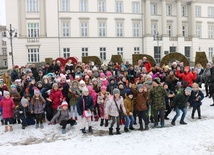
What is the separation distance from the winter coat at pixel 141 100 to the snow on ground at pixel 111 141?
2.90ft

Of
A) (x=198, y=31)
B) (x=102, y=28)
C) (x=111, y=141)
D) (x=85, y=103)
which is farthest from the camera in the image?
(x=198, y=31)

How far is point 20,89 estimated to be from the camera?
11.7 meters

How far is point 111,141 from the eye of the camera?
864 centimetres

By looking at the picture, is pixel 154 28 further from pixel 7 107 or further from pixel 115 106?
pixel 7 107

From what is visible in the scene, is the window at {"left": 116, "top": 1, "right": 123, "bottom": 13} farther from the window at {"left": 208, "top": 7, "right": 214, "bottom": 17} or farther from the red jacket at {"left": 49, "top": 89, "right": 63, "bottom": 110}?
the red jacket at {"left": 49, "top": 89, "right": 63, "bottom": 110}

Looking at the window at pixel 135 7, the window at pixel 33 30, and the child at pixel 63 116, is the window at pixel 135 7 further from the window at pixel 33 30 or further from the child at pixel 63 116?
the child at pixel 63 116

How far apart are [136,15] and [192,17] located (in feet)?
34.4

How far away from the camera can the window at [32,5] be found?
36844 millimetres

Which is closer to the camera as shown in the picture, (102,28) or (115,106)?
(115,106)

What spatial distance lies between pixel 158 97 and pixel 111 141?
2.56 meters

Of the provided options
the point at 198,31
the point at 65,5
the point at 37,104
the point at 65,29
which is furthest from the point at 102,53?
the point at 37,104

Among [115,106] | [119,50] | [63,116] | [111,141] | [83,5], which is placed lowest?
[111,141]

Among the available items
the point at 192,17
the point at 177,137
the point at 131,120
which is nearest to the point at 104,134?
the point at 131,120

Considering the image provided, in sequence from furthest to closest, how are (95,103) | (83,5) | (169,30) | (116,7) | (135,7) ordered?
(169,30) < (135,7) < (116,7) < (83,5) < (95,103)
